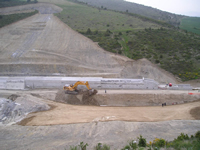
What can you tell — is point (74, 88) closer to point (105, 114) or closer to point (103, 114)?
point (103, 114)

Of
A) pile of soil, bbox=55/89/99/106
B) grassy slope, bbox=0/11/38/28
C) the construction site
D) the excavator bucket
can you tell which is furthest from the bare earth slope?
pile of soil, bbox=55/89/99/106

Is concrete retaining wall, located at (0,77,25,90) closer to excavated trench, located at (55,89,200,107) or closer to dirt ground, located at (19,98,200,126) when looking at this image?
dirt ground, located at (19,98,200,126)

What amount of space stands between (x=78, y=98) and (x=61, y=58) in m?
10.5

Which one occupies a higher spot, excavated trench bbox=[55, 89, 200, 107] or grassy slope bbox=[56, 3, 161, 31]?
grassy slope bbox=[56, 3, 161, 31]

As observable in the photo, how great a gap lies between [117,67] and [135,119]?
41.0ft

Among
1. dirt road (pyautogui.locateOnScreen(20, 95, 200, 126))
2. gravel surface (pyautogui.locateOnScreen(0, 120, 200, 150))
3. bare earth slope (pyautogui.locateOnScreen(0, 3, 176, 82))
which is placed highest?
bare earth slope (pyautogui.locateOnScreen(0, 3, 176, 82))

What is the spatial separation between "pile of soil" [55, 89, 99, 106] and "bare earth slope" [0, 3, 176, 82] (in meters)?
5.50

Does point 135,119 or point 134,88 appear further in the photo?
point 134,88

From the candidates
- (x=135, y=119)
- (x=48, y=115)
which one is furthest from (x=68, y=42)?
(x=135, y=119)

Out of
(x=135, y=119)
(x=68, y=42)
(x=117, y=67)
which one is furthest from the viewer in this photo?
(x=68, y=42)

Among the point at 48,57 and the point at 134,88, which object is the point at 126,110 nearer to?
the point at 134,88

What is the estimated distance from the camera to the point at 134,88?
2314 cm

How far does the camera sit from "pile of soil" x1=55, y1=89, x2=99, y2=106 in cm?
2112

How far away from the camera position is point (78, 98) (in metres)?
21.4
